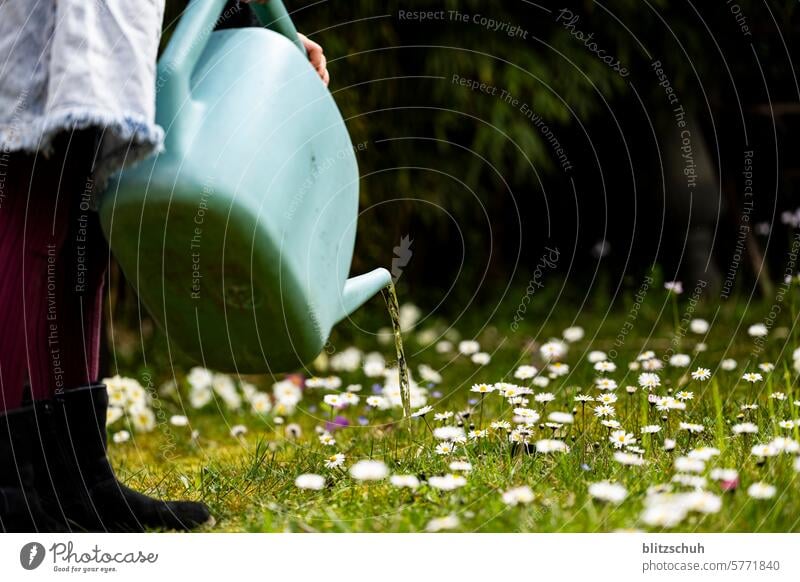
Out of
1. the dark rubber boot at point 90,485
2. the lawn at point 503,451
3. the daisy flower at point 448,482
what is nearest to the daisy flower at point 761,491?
the lawn at point 503,451

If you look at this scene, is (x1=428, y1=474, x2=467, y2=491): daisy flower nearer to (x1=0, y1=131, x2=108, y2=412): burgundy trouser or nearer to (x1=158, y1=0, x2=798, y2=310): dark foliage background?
(x1=0, y1=131, x2=108, y2=412): burgundy trouser

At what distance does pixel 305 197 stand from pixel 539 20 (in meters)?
2.38

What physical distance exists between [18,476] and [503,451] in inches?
30.1

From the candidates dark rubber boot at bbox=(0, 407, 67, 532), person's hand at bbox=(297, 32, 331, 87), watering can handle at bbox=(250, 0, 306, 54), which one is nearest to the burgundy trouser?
dark rubber boot at bbox=(0, 407, 67, 532)

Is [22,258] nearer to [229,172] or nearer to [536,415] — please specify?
[229,172]

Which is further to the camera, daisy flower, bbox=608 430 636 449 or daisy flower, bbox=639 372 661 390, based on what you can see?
daisy flower, bbox=639 372 661 390

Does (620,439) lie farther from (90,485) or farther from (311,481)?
(90,485)

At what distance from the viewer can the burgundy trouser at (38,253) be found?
143 centimetres

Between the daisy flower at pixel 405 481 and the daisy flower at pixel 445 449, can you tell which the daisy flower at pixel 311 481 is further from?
the daisy flower at pixel 445 449

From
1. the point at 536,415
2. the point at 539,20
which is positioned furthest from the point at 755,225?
the point at 536,415

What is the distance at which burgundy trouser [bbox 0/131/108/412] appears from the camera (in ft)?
4.71

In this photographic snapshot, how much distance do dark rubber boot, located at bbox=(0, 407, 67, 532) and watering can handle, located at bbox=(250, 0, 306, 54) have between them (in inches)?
26.5

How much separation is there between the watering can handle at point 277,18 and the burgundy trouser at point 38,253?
0.35 meters
